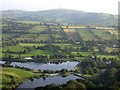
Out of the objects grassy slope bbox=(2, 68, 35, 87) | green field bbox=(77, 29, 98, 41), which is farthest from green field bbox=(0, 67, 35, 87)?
green field bbox=(77, 29, 98, 41)

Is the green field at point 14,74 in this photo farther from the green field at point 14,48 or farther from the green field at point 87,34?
the green field at point 87,34

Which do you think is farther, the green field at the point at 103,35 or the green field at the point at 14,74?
the green field at the point at 103,35

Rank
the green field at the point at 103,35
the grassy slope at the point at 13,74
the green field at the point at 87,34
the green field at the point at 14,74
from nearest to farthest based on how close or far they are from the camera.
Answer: the green field at the point at 14,74, the grassy slope at the point at 13,74, the green field at the point at 87,34, the green field at the point at 103,35

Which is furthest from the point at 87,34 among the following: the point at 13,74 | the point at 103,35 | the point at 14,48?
the point at 13,74

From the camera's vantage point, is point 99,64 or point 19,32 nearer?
point 99,64

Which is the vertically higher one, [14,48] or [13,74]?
[14,48]

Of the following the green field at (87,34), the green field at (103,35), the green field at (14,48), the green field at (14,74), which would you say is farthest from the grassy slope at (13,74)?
the green field at (103,35)

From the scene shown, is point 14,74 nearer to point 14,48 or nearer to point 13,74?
point 13,74

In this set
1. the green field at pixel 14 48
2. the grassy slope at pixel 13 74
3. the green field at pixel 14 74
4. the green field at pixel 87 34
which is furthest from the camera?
the green field at pixel 87 34

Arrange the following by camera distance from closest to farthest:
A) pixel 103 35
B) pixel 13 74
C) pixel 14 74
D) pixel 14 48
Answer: pixel 13 74 < pixel 14 74 < pixel 14 48 < pixel 103 35

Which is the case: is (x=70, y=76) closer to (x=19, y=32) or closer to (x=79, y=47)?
(x=79, y=47)

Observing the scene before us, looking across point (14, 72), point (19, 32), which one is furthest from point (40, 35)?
point (14, 72)
